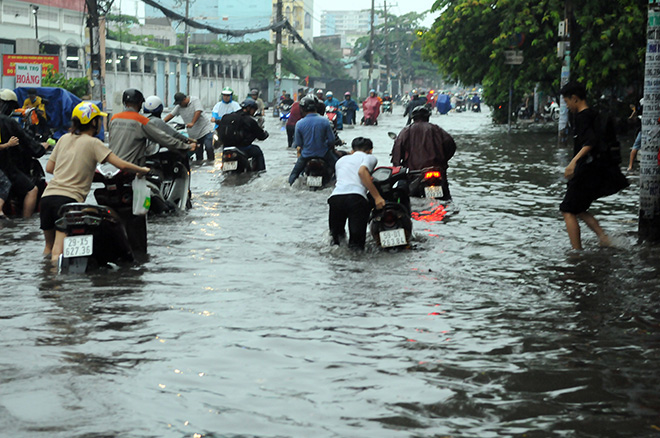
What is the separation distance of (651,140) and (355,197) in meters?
3.15

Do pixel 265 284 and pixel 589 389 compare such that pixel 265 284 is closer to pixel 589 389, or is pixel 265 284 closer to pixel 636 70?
pixel 589 389

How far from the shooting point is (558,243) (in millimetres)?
10664

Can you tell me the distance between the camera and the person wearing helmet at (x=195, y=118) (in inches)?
768

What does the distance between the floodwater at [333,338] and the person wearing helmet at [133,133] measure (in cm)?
98

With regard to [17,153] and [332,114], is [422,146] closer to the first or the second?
[17,153]

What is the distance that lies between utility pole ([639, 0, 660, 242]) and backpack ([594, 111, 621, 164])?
2.59 ft

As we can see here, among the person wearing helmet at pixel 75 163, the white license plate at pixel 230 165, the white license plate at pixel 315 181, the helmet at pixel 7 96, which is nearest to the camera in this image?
the person wearing helmet at pixel 75 163

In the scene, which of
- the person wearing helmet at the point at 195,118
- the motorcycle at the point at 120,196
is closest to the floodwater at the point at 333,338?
the motorcycle at the point at 120,196

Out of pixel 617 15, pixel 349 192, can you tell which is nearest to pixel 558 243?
pixel 349 192

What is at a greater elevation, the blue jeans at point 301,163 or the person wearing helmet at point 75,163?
the person wearing helmet at point 75,163

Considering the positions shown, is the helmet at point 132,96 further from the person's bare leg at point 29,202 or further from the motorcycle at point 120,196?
the person's bare leg at point 29,202

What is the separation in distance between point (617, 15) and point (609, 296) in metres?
23.1

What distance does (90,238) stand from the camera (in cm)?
825

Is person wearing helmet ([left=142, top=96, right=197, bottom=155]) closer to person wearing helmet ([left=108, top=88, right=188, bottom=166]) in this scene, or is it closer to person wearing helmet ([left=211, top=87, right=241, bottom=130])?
person wearing helmet ([left=108, top=88, right=188, bottom=166])
